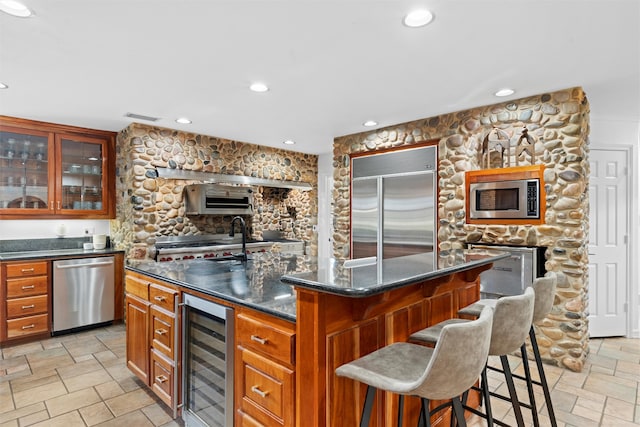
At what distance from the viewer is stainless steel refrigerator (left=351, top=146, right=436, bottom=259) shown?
13.5 ft

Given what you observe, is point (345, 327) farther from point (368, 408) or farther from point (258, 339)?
point (258, 339)

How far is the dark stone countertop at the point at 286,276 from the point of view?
1396mm

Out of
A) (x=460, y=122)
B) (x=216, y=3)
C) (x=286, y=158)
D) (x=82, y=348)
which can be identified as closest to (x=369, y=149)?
(x=460, y=122)

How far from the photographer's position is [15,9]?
193 centimetres

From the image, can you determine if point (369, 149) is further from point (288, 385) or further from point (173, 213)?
point (288, 385)

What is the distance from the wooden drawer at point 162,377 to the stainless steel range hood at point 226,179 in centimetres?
252

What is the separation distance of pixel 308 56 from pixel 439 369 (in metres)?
2.16

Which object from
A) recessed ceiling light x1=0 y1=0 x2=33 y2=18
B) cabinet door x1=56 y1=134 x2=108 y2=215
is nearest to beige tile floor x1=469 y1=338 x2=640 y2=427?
recessed ceiling light x1=0 y1=0 x2=33 y2=18

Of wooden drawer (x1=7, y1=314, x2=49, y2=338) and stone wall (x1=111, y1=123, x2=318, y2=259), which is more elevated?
stone wall (x1=111, y1=123, x2=318, y2=259)

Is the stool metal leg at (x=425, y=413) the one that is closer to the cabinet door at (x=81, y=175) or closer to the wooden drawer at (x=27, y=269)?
the wooden drawer at (x=27, y=269)

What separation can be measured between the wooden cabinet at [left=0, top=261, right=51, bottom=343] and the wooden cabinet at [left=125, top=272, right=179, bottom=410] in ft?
5.79

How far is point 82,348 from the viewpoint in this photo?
3615mm

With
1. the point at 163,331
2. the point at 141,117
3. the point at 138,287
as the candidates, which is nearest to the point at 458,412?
the point at 163,331

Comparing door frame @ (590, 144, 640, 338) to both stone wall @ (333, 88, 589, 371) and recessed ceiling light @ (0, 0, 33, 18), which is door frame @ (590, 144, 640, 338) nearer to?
stone wall @ (333, 88, 589, 371)
